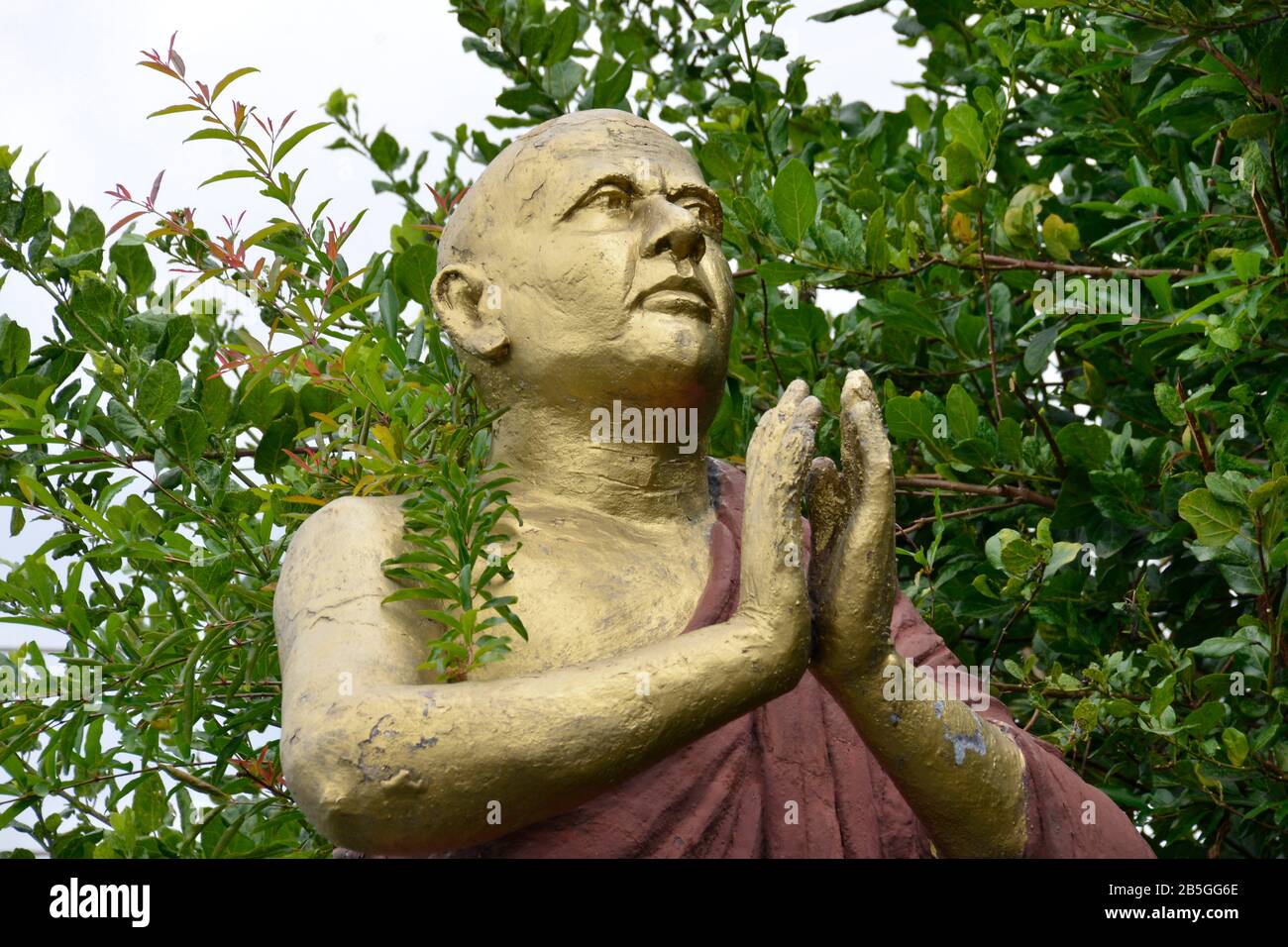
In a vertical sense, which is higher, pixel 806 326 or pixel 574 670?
pixel 806 326

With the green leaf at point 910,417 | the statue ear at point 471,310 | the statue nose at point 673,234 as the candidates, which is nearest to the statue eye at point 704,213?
the statue nose at point 673,234

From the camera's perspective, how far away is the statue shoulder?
4.82 meters

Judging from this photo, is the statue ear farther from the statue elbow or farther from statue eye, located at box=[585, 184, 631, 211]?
the statue elbow

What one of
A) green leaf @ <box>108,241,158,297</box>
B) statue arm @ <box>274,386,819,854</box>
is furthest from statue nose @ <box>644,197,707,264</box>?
green leaf @ <box>108,241,158,297</box>

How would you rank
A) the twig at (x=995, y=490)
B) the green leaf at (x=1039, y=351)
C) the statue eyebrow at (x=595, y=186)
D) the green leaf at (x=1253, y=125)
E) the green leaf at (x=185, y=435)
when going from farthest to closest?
the green leaf at (x=1039, y=351), the twig at (x=995, y=490), the green leaf at (x=1253, y=125), the green leaf at (x=185, y=435), the statue eyebrow at (x=595, y=186)

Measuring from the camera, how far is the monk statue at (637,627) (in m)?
4.39

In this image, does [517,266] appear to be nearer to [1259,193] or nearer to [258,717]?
[258,717]

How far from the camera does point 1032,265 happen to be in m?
7.09

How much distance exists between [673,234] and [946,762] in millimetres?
1378

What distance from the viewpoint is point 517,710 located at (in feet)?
14.4

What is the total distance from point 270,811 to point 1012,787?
266 cm

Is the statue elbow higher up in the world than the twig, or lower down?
lower down

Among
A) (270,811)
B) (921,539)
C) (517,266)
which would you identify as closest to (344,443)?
(517,266)

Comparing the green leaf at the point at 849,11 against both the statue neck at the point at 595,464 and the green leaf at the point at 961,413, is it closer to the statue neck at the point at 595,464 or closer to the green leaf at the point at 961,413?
the green leaf at the point at 961,413
